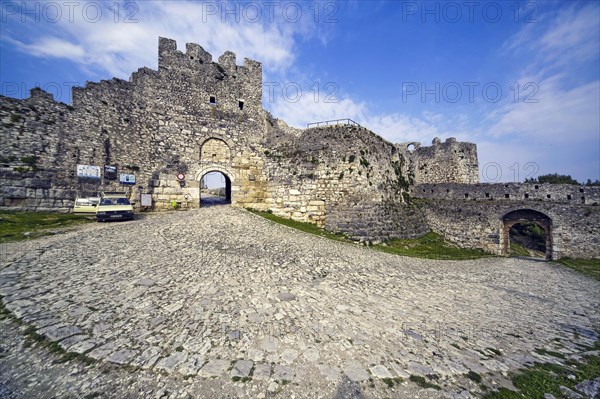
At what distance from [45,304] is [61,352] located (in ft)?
8.19

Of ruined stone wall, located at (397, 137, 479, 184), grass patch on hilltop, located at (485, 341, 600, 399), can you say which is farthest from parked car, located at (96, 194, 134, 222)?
ruined stone wall, located at (397, 137, 479, 184)

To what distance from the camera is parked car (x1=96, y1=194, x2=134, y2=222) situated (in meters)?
16.0

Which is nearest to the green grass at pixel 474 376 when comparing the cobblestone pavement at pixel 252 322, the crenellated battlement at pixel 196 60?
the cobblestone pavement at pixel 252 322

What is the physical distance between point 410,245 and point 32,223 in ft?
85.9

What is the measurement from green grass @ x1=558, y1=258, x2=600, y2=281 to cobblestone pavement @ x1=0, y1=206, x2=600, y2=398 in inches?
278

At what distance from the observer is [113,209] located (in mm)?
16203

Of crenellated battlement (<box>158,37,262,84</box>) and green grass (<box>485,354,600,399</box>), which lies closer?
green grass (<box>485,354,600,399</box>)

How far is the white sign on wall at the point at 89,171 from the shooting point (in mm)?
18062

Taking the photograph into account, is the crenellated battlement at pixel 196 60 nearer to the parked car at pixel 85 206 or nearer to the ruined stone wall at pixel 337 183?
the ruined stone wall at pixel 337 183

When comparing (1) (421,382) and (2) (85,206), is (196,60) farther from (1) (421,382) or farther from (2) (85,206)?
(1) (421,382)

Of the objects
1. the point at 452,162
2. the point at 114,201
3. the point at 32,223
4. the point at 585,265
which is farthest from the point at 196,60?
the point at 585,265

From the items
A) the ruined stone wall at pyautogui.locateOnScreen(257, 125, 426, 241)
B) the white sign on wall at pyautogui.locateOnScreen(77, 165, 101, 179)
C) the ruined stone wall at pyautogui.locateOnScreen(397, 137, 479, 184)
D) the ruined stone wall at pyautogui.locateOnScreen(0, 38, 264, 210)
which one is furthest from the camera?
the ruined stone wall at pyautogui.locateOnScreen(397, 137, 479, 184)

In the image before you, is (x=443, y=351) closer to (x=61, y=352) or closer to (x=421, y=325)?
(x=421, y=325)

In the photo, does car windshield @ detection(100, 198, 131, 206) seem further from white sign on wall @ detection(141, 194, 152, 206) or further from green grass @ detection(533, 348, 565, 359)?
green grass @ detection(533, 348, 565, 359)
